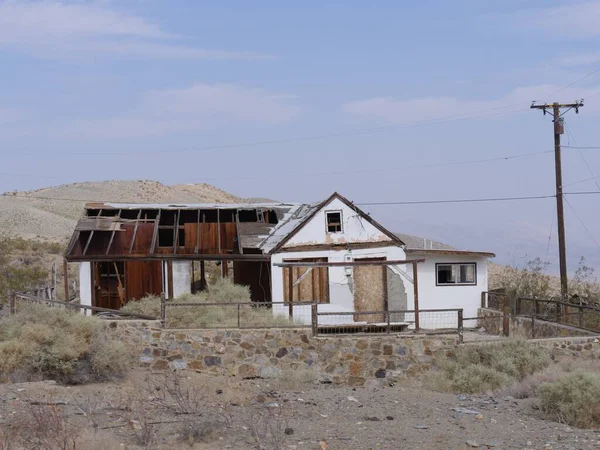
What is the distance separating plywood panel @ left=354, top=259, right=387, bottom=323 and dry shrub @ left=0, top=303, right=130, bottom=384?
8.39 metres

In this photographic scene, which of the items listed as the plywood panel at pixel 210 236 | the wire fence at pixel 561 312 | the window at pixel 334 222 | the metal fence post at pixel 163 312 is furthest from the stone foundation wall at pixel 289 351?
the plywood panel at pixel 210 236

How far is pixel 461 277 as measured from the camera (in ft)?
98.9

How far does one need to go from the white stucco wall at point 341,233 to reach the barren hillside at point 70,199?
4759cm

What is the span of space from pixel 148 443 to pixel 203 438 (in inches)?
38.7

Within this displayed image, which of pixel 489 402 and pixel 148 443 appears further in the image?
pixel 489 402

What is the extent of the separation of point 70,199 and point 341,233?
73.6 m

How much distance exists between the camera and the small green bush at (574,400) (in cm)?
1476

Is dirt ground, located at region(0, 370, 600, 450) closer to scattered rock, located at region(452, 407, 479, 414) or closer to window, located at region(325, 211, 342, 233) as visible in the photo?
scattered rock, located at region(452, 407, 479, 414)

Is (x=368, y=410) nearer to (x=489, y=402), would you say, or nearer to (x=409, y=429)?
(x=409, y=429)

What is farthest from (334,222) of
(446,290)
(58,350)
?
(58,350)

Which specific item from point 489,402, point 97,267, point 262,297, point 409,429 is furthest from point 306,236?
point 409,429

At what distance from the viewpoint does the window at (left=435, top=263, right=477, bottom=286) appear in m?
29.9

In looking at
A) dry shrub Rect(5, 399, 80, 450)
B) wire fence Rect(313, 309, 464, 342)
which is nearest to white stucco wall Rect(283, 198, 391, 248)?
wire fence Rect(313, 309, 464, 342)

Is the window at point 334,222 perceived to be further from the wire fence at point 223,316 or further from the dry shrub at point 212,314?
the dry shrub at point 212,314
